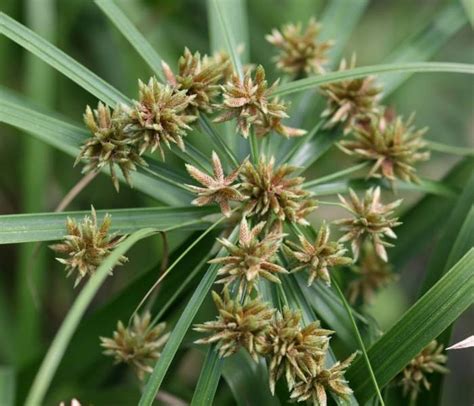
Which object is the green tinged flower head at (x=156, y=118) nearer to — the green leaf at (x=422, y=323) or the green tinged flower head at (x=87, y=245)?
the green tinged flower head at (x=87, y=245)

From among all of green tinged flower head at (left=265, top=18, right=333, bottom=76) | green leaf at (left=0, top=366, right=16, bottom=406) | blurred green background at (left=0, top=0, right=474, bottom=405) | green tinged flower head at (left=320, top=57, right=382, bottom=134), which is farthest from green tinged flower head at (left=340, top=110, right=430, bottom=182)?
green leaf at (left=0, top=366, right=16, bottom=406)

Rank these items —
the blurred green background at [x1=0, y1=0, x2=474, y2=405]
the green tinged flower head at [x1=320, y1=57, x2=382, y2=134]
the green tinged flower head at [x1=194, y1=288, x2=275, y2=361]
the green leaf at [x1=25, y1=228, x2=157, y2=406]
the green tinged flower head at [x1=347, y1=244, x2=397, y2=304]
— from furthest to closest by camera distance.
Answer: the blurred green background at [x1=0, y1=0, x2=474, y2=405]
the green tinged flower head at [x1=347, y1=244, x2=397, y2=304]
the green tinged flower head at [x1=320, y1=57, x2=382, y2=134]
the green tinged flower head at [x1=194, y1=288, x2=275, y2=361]
the green leaf at [x1=25, y1=228, x2=157, y2=406]

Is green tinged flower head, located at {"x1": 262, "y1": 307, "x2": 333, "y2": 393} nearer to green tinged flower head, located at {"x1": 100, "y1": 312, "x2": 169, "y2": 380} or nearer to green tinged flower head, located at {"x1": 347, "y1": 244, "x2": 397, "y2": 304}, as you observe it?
green tinged flower head, located at {"x1": 100, "y1": 312, "x2": 169, "y2": 380}

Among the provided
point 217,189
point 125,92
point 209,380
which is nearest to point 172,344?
point 209,380

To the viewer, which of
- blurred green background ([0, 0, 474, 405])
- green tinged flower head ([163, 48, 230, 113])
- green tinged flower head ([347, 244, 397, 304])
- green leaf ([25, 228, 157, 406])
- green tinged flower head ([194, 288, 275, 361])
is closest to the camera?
green leaf ([25, 228, 157, 406])

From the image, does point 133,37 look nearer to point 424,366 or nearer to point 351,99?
point 351,99

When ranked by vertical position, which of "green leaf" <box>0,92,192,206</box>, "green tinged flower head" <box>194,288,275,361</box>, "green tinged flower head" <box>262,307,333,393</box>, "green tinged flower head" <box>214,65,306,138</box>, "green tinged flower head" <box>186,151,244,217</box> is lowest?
"green tinged flower head" <box>262,307,333,393</box>
